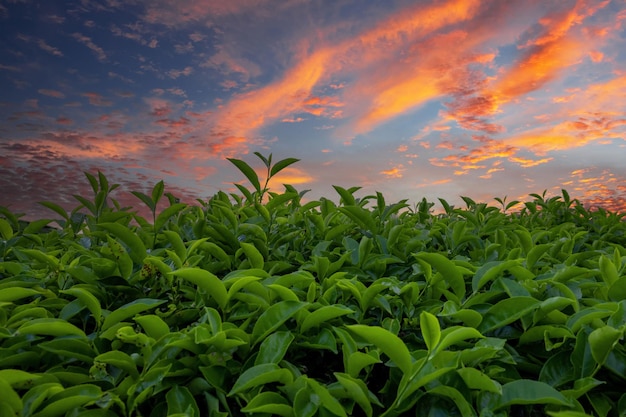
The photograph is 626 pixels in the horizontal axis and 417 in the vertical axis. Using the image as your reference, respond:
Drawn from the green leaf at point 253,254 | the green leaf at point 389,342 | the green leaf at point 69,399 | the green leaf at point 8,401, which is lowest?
the green leaf at point 69,399

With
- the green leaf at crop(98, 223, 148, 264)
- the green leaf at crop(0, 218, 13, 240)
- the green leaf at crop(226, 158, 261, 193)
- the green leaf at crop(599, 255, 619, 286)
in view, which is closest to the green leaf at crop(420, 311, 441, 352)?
the green leaf at crop(599, 255, 619, 286)

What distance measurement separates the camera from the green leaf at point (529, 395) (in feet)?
4.98

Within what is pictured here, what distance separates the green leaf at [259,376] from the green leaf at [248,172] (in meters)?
1.63

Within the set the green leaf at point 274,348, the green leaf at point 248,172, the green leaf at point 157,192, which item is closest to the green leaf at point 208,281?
the green leaf at point 274,348

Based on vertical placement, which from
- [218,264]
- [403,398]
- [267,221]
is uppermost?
[267,221]

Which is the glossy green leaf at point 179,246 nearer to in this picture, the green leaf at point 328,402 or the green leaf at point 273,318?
the green leaf at point 273,318

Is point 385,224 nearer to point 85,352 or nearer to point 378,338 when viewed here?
point 378,338

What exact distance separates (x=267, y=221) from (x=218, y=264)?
1.67 ft

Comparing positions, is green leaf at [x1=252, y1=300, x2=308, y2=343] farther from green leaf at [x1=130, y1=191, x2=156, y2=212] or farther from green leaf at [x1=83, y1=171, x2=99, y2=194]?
green leaf at [x1=83, y1=171, x2=99, y2=194]

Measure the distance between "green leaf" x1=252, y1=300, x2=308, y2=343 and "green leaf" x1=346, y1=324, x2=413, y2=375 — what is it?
30 centimetres

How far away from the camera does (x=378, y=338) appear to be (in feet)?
4.98

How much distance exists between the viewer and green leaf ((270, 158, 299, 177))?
124 inches

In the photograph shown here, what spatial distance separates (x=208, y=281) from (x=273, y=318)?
0.28m

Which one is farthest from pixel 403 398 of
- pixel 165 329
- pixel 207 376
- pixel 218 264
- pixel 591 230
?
pixel 591 230
